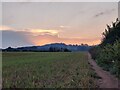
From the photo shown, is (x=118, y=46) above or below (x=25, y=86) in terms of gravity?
above

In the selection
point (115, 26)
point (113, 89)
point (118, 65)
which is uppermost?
point (115, 26)

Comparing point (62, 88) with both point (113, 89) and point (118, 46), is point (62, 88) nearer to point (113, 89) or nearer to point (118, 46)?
point (113, 89)

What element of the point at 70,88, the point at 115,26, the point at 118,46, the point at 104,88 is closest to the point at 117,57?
the point at 118,46

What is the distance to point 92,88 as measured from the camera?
652 inches

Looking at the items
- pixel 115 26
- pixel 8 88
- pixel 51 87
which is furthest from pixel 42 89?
pixel 115 26

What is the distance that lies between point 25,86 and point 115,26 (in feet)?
99.8

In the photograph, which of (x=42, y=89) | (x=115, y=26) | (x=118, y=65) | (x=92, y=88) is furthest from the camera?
(x=115, y=26)

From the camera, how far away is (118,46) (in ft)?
73.6

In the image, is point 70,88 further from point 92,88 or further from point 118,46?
point 118,46

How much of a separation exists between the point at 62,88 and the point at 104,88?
2.86 meters

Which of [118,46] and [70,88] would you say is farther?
[118,46]

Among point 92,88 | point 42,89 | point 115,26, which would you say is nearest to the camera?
point 42,89

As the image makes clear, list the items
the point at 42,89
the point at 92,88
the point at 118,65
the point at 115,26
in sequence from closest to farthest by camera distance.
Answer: the point at 42,89
the point at 92,88
the point at 118,65
the point at 115,26

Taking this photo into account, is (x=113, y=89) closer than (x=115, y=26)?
Yes
